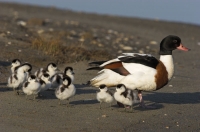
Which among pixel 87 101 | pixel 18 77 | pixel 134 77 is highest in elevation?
pixel 134 77

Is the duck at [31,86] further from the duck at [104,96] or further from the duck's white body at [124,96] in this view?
the duck's white body at [124,96]

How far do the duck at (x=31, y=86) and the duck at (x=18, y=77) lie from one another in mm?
506

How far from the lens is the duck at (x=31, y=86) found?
36.0 feet

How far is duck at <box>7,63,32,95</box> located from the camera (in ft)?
38.1

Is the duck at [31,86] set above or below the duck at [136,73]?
below

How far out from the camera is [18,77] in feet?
38.4

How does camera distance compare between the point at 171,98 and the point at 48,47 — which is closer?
the point at 171,98

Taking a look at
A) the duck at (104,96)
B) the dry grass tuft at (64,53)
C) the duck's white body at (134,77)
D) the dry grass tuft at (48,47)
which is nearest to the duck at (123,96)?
the duck at (104,96)

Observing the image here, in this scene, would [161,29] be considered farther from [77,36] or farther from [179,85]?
[179,85]

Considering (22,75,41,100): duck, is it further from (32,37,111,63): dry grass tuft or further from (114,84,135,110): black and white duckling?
(32,37,111,63): dry grass tuft

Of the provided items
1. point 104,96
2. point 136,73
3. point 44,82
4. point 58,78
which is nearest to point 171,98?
point 136,73

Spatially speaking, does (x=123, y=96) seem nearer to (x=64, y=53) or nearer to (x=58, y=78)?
(x=58, y=78)

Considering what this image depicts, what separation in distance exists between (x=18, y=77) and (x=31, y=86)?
2.77 ft

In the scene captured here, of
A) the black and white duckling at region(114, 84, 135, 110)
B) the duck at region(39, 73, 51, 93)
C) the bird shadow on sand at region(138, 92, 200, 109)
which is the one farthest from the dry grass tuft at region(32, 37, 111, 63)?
the black and white duckling at region(114, 84, 135, 110)
